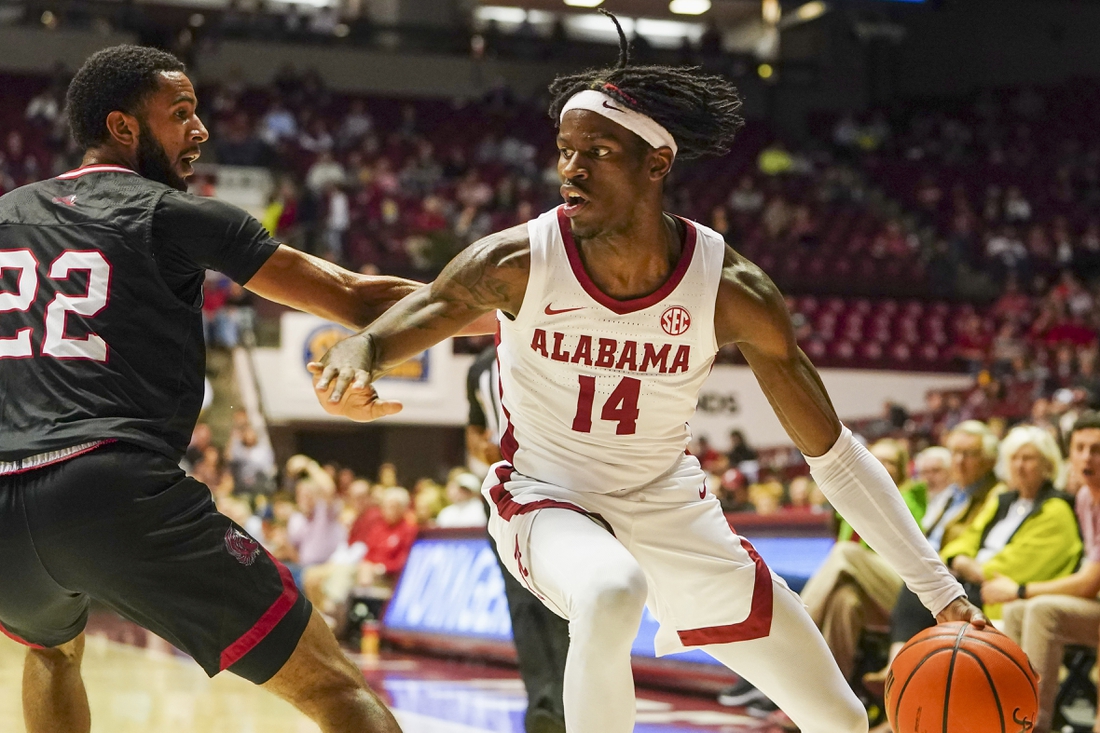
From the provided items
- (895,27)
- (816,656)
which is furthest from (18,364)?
(895,27)

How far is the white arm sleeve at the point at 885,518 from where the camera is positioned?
3.75m

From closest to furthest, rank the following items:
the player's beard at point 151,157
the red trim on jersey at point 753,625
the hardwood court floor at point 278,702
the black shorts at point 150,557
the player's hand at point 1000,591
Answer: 1. the black shorts at point 150,557
2. the player's beard at point 151,157
3. the red trim on jersey at point 753,625
4. the player's hand at point 1000,591
5. the hardwood court floor at point 278,702

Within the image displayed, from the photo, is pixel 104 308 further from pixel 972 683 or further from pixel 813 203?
pixel 813 203

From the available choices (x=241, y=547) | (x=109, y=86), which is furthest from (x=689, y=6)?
(x=241, y=547)

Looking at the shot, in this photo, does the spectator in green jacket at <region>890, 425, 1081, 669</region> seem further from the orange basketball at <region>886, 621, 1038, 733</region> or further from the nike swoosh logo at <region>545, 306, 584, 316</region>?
the nike swoosh logo at <region>545, 306, 584, 316</region>

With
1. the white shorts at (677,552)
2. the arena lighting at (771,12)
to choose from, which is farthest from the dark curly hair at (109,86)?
the arena lighting at (771,12)

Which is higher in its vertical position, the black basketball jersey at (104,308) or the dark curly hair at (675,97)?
the dark curly hair at (675,97)

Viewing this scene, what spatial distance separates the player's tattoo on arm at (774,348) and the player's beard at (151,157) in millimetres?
1548

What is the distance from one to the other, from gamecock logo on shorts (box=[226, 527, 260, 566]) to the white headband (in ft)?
4.80

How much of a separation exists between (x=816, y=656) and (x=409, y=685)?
203 inches

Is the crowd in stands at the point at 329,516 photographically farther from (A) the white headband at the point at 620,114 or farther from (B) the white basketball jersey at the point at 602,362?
(A) the white headband at the point at 620,114

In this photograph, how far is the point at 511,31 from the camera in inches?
1051

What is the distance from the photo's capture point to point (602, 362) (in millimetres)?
3596

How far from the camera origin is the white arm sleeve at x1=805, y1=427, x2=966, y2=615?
375cm
